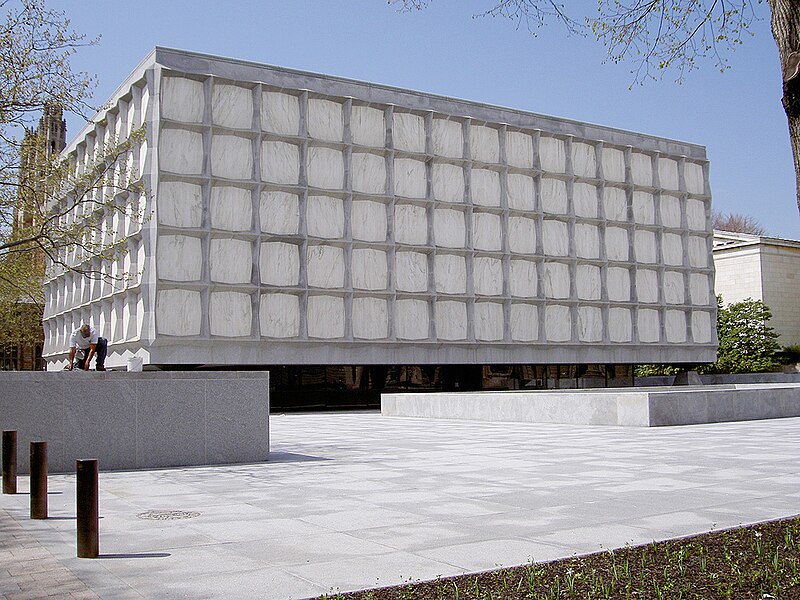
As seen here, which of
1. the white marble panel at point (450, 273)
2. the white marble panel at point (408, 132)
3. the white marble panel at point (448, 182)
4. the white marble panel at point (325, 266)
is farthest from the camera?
the white marble panel at point (448, 182)

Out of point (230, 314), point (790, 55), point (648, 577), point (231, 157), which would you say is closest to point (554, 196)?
point (231, 157)

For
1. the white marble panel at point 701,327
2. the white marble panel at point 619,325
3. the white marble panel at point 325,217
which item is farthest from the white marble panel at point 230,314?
the white marble panel at point 701,327

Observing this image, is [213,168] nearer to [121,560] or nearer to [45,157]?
[45,157]

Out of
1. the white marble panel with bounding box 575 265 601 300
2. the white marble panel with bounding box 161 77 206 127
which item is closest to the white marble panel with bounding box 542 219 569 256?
the white marble panel with bounding box 575 265 601 300

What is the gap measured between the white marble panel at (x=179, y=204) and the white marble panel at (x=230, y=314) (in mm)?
2996

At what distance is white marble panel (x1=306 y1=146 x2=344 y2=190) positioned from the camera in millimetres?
36656

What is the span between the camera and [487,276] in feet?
135

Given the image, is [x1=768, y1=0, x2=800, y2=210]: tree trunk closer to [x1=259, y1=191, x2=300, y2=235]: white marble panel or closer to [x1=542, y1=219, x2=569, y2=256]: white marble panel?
[x1=259, y1=191, x2=300, y2=235]: white marble panel

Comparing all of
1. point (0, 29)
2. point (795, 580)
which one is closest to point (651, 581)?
point (795, 580)

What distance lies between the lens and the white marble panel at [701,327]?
49.0 m

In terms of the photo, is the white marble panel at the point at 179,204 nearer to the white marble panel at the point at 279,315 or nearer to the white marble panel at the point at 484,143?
the white marble panel at the point at 279,315

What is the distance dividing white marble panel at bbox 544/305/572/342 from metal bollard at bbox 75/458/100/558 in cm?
3684

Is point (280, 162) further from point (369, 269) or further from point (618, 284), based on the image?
Answer: point (618, 284)

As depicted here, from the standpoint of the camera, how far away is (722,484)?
1088 cm
